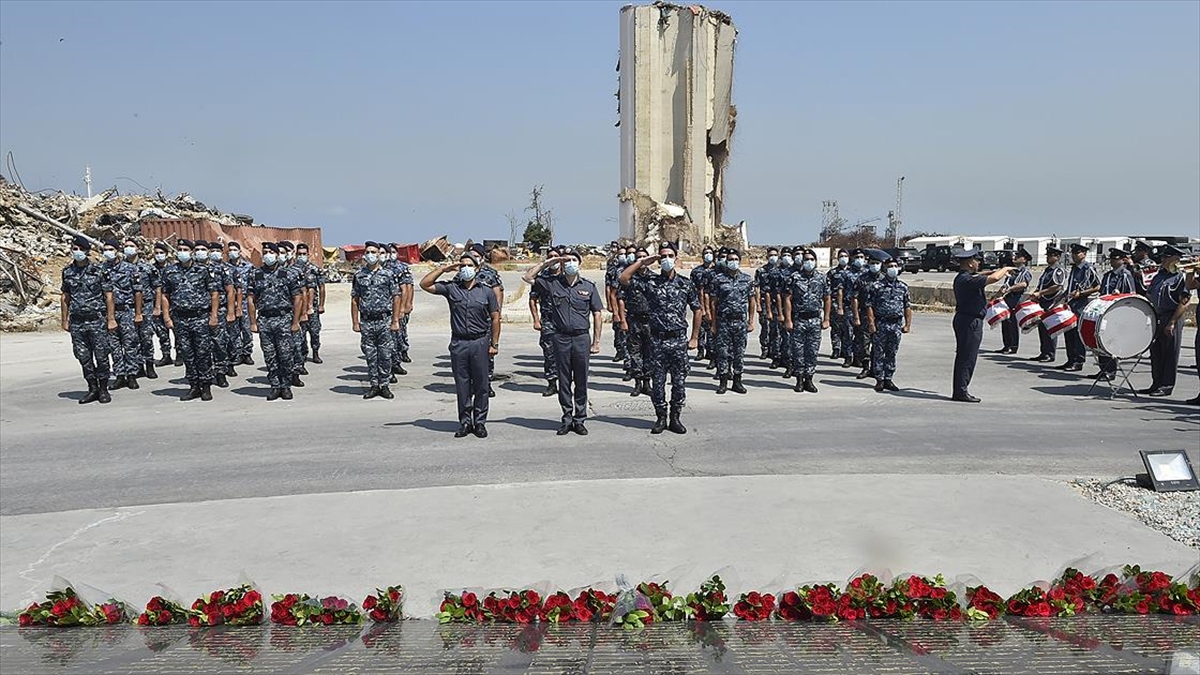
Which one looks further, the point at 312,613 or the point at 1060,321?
the point at 1060,321

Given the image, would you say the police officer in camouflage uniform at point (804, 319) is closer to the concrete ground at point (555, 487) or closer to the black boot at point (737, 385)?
the concrete ground at point (555, 487)

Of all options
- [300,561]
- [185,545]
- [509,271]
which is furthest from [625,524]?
[509,271]

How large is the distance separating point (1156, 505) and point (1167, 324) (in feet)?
20.0

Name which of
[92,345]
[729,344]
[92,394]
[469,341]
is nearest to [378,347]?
[469,341]

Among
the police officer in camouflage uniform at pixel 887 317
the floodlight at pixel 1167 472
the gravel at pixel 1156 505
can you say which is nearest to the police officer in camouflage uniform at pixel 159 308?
the police officer in camouflage uniform at pixel 887 317

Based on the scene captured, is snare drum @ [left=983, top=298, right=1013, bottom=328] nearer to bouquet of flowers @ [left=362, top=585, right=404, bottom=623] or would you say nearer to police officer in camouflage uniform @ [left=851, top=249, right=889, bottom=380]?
police officer in camouflage uniform @ [left=851, top=249, right=889, bottom=380]

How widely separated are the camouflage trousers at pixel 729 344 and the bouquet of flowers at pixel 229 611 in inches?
315

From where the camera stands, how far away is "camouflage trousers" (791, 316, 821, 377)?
11508mm

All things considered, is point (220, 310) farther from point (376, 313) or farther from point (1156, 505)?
point (1156, 505)

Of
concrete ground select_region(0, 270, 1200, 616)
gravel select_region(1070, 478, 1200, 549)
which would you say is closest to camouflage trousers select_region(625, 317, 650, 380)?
concrete ground select_region(0, 270, 1200, 616)

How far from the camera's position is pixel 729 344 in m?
11.6

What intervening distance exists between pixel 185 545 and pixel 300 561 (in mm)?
974

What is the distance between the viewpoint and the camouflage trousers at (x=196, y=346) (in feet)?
36.5

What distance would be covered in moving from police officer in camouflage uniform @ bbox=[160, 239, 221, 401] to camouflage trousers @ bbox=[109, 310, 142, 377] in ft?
2.79
